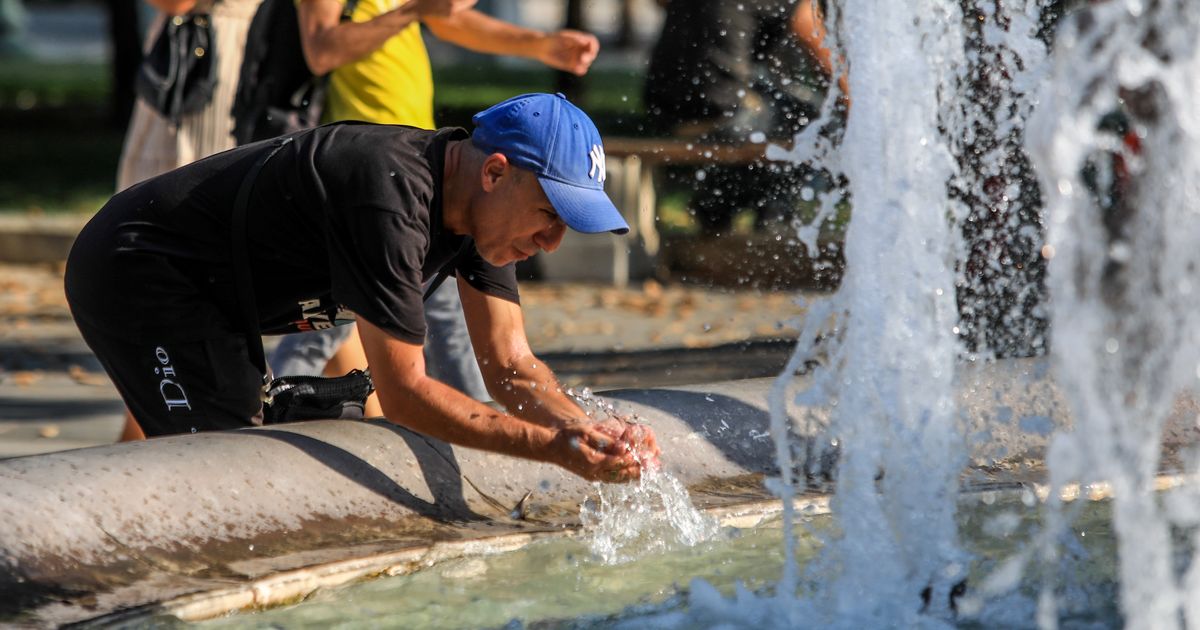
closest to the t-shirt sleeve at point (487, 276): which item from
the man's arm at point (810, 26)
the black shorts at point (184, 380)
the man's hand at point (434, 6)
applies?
the black shorts at point (184, 380)

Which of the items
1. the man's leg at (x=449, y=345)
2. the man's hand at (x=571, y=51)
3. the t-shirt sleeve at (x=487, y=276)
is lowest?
the man's leg at (x=449, y=345)

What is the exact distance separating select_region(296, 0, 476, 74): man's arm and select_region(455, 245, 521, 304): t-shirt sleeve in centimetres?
102

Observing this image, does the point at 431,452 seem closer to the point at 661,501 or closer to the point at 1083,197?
the point at 661,501

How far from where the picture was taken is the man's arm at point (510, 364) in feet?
11.2

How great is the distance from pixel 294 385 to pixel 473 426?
27.2 inches

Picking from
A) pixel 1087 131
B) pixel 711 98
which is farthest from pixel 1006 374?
pixel 711 98

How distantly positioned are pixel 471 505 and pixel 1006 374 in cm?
146

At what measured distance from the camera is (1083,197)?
8.21 feet

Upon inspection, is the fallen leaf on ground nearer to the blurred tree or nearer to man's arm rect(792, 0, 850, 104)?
man's arm rect(792, 0, 850, 104)

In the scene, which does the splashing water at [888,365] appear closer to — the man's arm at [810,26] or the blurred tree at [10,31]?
the man's arm at [810,26]

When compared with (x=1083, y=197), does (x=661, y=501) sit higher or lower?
lower

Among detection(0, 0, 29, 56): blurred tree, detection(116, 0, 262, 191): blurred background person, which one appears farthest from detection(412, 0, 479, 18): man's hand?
detection(0, 0, 29, 56): blurred tree

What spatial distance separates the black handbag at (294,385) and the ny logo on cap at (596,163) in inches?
12.8

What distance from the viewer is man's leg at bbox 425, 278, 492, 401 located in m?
4.12
